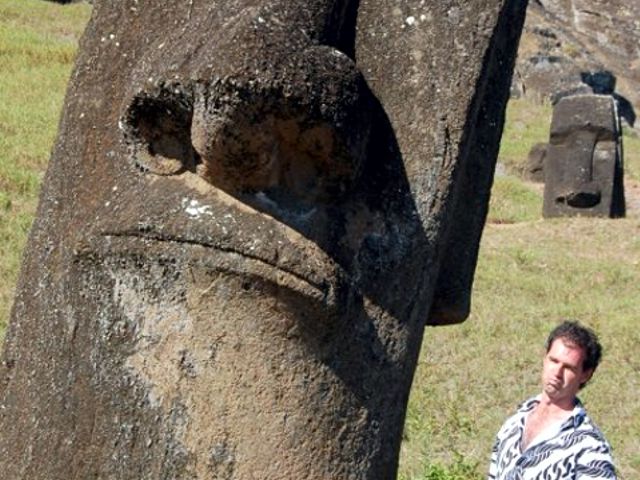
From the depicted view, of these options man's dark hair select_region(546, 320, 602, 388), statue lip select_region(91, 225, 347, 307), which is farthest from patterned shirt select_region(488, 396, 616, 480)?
statue lip select_region(91, 225, 347, 307)

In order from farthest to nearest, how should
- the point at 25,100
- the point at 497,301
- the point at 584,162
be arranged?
the point at 584,162 < the point at 25,100 < the point at 497,301

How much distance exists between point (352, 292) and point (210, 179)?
0.80 feet

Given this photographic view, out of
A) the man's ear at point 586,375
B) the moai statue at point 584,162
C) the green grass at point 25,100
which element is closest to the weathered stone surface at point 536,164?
the moai statue at point 584,162

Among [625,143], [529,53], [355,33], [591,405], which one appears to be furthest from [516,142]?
[355,33]

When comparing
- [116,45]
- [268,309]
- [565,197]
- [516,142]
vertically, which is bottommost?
[268,309]

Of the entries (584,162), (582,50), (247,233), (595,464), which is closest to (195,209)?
(247,233)

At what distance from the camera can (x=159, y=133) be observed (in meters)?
1.98

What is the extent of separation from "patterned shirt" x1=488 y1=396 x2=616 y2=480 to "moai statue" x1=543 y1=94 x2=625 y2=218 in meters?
11.4

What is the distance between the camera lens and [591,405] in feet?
24.6

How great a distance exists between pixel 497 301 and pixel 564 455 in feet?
20.8

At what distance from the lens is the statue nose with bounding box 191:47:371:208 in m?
1.82

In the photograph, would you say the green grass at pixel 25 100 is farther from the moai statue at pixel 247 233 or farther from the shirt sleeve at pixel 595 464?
the moai statue at pixel 247 233

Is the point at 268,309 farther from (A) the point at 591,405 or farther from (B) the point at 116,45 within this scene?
(A) the point at 591,405

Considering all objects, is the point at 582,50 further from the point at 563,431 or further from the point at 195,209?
the point at 195,209
